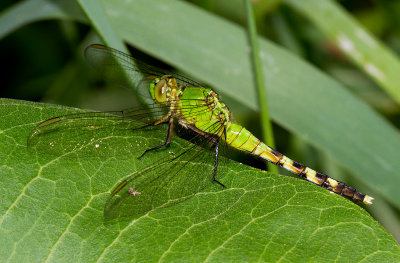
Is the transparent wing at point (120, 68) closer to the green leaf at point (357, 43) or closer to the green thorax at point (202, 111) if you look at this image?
the green thorax at point (202, 111)

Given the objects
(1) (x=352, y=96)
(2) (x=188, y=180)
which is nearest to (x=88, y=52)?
(2) (x=188, y=180)

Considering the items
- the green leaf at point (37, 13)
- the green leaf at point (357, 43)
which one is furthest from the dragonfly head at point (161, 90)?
the green leaf at point (357, 43)

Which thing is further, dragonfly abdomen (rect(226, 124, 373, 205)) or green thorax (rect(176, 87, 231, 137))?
dragonfly abdomen (rect(226, 124, 373, 205))

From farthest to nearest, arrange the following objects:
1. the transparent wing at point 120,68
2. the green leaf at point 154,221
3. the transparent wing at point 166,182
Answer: the transparent wing at point 120,68, the transparent wing at point 166,182, the green leaf at point 154,221

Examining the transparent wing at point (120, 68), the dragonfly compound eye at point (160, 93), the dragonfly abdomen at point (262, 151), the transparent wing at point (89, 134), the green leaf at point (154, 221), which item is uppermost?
the transparent wing at point (120, 68)

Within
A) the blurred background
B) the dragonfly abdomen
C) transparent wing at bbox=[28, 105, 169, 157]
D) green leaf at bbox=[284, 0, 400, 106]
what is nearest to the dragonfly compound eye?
transparent wing at bbox=[28, 105, 169, 157]

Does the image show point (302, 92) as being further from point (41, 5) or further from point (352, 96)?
point (41, 5)

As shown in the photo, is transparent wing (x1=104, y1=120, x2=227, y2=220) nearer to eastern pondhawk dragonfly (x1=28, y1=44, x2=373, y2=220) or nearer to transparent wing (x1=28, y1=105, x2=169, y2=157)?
eastern pondhawk dragonfly (x1=28, y1=44, x2=373, y2=220)
